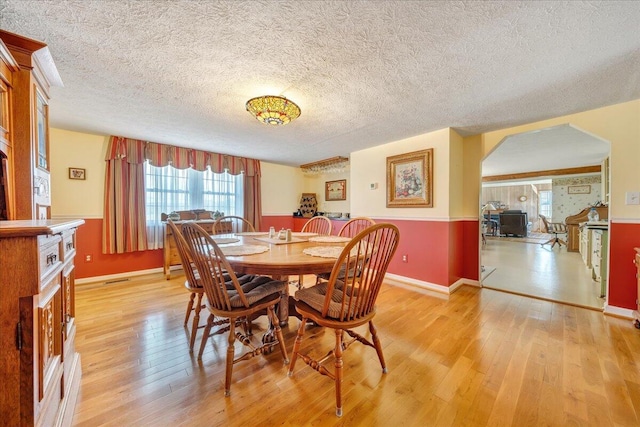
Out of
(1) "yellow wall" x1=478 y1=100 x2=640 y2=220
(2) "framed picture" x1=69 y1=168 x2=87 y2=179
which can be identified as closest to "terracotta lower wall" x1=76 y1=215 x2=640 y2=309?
(2) "framed picture" x1=69 y1=168 x2=87 y2=179

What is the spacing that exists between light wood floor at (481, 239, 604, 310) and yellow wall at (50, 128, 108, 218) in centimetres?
553

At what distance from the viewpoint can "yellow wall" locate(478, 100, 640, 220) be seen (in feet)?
7.22

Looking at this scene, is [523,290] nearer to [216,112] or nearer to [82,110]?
[216,112]

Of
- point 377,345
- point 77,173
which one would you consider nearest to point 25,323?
point 377,345

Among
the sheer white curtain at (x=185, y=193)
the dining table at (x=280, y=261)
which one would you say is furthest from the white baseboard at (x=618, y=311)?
the sheer white curtain at (x=185, y=193)

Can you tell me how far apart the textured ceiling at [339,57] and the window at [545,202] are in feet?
29.4

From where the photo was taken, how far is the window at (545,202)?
29.3 feet

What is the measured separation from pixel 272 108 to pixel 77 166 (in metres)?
3.14

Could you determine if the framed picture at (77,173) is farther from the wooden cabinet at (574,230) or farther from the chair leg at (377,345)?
the wooden cabinet at (574,230)

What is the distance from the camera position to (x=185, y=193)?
159 inches

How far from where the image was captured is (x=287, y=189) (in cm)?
551

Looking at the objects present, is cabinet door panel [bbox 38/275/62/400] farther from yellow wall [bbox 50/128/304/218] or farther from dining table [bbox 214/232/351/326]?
yellow wall [bbox 50/128/304/218]

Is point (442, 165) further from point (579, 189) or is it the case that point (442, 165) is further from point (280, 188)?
point (579, 189)

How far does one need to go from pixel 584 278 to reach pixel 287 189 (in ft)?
17.3
